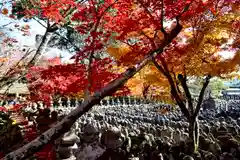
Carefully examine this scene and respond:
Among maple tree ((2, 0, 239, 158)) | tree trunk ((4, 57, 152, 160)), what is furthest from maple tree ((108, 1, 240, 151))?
tree trunk ((4, 57, 152, 160))

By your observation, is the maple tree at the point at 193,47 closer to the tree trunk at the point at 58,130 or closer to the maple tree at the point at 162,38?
the maple tree at the point at 162,38

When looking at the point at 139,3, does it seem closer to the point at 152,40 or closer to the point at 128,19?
the point at 128,19

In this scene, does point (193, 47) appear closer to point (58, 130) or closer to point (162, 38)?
point (162, 38)

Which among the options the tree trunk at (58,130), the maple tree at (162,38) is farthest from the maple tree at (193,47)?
the tree trunk at (58,130)

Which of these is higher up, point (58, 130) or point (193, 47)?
point (193, 47)

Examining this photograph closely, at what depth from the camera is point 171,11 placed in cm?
657

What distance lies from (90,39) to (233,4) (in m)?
4.51

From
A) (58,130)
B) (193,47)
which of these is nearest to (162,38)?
(193,47)

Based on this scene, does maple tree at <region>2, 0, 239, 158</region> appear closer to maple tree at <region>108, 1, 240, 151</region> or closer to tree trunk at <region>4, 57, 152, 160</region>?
maple tree at <region>108, 1, 240, 151</region>

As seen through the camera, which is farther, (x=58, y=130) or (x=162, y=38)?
(x=162, y=38)

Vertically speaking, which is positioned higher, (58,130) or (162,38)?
(162,38)

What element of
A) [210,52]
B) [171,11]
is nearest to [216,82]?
[210,52]

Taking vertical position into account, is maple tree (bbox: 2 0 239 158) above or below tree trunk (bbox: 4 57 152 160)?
above

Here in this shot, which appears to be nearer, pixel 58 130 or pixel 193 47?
pixel 58 130
